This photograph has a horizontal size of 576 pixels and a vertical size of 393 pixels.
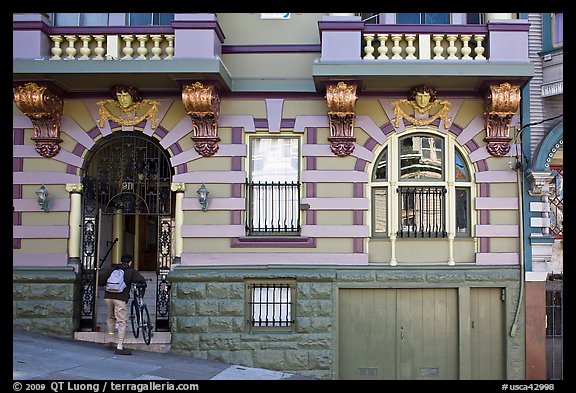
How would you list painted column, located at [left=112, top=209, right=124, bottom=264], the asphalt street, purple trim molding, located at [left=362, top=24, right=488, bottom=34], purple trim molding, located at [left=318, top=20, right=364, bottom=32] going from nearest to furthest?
the asphalt street, purple trim molding, located at [left=318, top=20, right=364, bottom=32], purple trim molding, located at [left=362, top=24, right=488, bottom=34], painted column, located at [left=112, top=209, right=124, bottom=264]

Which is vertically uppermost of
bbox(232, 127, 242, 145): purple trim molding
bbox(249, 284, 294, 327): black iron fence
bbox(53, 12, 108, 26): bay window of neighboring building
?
bbox(53, 12, 108, 26): bay window of neighboring building

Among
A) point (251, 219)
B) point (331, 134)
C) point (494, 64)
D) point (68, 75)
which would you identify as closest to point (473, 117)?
point (494, 64)

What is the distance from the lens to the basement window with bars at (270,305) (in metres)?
12.6

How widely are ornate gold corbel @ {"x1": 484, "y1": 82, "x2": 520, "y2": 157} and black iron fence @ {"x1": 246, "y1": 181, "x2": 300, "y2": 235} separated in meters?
3.90

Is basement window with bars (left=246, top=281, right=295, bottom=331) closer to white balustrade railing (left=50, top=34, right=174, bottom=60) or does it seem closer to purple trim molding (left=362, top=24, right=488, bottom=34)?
white balustrade railing (left=50, top=34, right=174, bottom=60)

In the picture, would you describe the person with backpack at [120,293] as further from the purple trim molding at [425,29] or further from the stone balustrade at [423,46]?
the purple trim molding at [425,29]

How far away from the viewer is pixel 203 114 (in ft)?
41.0

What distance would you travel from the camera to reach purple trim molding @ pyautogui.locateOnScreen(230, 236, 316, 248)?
1255 cm

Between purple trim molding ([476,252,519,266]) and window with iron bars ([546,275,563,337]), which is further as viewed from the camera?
window with iron bars ([546,275,563,337])

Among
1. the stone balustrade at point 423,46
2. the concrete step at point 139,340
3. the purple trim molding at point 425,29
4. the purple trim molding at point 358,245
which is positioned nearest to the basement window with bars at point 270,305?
the purple trim molding at point 358,245

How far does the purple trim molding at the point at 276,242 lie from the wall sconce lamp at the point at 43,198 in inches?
148

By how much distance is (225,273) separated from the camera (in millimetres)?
12547

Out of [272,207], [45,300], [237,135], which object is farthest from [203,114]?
[45,300]

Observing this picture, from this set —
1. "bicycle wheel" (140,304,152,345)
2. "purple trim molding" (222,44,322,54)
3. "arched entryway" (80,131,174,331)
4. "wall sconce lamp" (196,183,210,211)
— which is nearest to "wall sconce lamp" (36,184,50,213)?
"arched entryway" (80,131,174,331)
